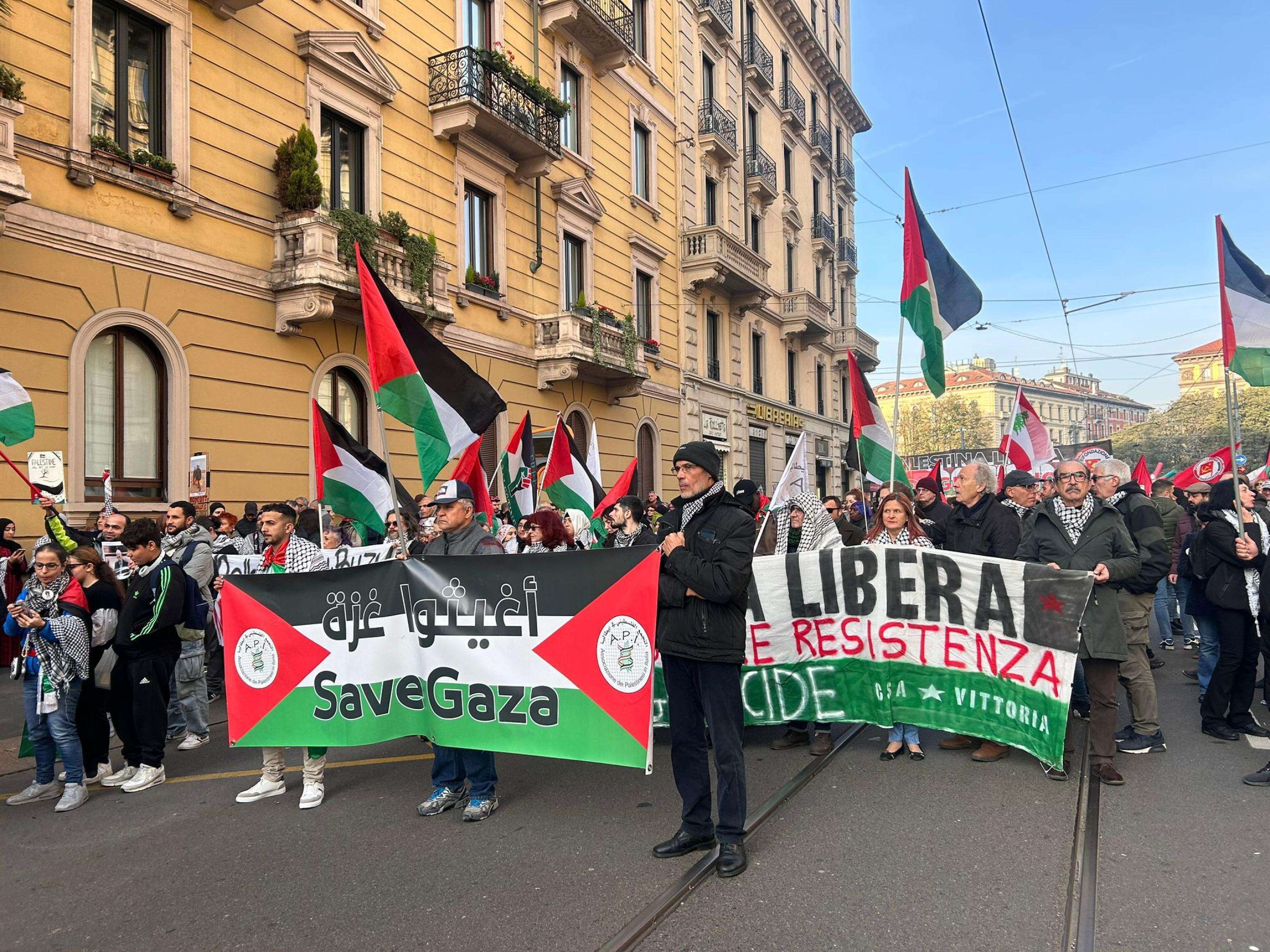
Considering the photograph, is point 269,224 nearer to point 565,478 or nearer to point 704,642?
point 565,478

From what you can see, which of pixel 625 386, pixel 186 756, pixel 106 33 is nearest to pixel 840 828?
pixel 186 756

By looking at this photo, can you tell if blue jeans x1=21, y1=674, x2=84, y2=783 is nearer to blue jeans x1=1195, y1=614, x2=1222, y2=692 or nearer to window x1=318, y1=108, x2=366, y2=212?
blue jeans x1=1195, y1=614, x2=1222, y2=692

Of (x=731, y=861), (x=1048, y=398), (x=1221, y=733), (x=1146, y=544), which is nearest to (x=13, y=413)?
(x=731, y=861)

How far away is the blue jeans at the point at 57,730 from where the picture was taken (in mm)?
5461

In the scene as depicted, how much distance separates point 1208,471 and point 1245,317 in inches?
325

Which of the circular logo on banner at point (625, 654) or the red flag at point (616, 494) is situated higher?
the red flag at point (616, 494)

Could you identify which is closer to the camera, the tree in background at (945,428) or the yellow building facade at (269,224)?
the yellow building facade at (269,224)

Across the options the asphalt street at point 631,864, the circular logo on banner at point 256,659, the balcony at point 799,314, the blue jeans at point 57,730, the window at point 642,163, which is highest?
the window at point 642,163

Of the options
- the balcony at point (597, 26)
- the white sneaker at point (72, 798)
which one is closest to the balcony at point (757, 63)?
the balcony at point (597, 26)

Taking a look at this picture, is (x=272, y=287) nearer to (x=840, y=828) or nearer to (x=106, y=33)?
(x=106, y=33)

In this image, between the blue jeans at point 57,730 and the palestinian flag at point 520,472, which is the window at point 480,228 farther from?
the blue jeans at point 57,730

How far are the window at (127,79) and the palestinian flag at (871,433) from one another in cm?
944

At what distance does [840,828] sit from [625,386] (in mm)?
17948

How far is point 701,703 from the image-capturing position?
172 inches
